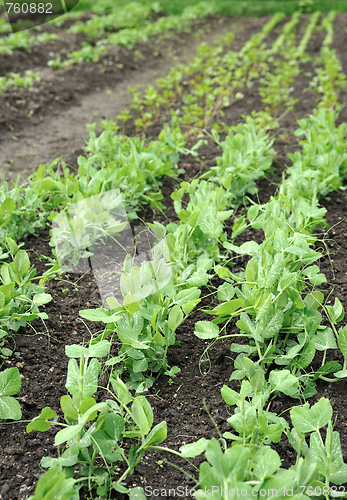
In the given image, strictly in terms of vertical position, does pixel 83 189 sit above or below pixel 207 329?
above

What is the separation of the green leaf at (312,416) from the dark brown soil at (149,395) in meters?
0.18

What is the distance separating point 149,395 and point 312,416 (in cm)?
61

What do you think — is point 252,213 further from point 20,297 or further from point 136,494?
point 136,494

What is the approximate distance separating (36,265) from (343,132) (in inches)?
95.4

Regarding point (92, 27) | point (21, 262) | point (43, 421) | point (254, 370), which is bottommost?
point (254, 370)

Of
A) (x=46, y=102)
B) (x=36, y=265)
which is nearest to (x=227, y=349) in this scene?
(x=36, y=265)

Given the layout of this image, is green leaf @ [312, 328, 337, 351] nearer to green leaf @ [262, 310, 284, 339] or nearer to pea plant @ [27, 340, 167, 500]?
green leaf @ [262, 310, 284, 339]

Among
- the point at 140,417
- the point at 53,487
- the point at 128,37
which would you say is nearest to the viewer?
the point at 53,487

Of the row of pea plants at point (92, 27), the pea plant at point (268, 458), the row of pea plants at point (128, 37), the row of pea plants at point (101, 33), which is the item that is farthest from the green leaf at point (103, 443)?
the row of pea plants at point (92, 27)

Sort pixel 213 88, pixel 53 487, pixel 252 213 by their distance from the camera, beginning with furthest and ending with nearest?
pixel 213 88, pixel 252 213, pixel 53 487

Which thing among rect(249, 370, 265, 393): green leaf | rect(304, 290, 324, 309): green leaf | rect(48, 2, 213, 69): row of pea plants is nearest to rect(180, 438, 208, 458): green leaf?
rect(249, 370, 265, 393): green leaf

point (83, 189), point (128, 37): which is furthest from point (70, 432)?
point (128, 37)

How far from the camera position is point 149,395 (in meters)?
1.60

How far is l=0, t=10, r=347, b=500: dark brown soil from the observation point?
4.39ft
